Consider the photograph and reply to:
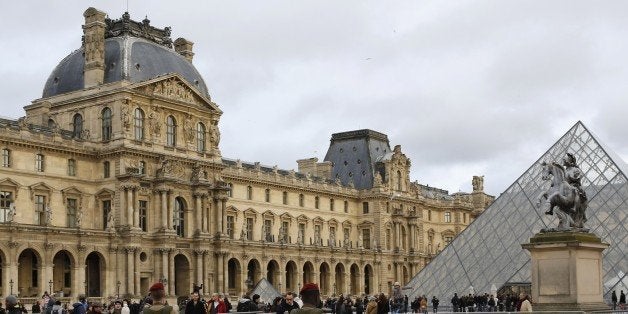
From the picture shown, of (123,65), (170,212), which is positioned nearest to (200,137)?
(170,212)

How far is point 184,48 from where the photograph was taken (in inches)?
2623

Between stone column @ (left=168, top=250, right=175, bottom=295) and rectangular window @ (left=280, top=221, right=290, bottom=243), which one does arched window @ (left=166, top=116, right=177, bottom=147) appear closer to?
stone column @ (left=168, top=250, right=175, bottom=295)

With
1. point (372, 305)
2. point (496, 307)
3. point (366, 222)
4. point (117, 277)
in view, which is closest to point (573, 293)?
point (372, 305)

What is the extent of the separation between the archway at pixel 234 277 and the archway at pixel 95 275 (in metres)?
12.3

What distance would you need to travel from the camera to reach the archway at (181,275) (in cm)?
6053

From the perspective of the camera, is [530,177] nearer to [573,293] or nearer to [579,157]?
[579,157]

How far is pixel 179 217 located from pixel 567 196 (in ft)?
131

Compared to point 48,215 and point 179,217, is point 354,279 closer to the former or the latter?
point 179,217

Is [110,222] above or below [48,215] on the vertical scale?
below

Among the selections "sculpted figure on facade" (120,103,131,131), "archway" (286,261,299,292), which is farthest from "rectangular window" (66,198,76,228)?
"archway" (286,261,299,292)

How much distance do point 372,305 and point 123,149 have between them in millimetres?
38784

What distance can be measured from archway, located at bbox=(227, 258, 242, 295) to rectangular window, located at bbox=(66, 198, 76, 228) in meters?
13.9

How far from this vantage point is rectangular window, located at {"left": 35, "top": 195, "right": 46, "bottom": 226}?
54625mm

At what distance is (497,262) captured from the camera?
1570 inches
